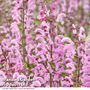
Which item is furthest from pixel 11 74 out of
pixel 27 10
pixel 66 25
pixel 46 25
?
pixel 66 25

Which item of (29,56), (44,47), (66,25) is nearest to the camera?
(44,47)

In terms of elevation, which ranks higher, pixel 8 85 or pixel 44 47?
pixel 44 47

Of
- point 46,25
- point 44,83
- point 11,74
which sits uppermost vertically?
point 46,25

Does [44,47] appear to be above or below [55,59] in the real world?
above

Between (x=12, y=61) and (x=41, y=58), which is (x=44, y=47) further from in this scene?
(x=12, y=61)

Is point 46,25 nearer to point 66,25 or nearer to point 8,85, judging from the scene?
point 8,85

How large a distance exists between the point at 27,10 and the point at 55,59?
71cm

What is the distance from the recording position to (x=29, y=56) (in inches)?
85.5

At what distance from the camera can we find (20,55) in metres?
2.21

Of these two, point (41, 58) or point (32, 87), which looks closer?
point (32, 87)

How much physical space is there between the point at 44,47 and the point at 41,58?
0.15 metres

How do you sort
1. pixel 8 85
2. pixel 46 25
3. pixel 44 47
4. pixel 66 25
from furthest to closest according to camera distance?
pixel 66 25
pixel 44 47
pixel 46 25
pixel 8 85

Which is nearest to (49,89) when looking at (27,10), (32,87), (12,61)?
(32,87)

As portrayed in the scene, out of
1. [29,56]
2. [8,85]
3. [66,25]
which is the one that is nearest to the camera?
[8,85]
